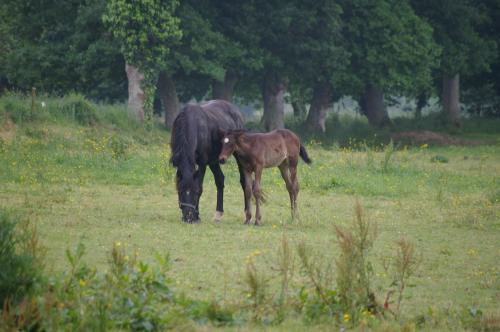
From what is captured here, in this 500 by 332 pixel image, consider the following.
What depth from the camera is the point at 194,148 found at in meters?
16.4

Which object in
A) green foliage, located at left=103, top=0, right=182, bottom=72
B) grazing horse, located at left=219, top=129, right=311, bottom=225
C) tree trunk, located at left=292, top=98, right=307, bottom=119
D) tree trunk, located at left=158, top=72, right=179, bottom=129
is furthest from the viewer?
tree trunk, located at left=292, top=98, right=307, bottom=119

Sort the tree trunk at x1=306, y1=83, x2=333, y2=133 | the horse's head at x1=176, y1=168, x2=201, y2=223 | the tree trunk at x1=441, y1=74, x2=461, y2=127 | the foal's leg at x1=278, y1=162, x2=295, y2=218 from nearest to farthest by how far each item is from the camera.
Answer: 1. the horse's head at x1=176, y1=168, x2=201, y2=223
2. the foal's leg at x1=278, y1=162, x2=295, y2=218
3. the tree trunk at x1=306, y1=83, x2=333, y2=133
4. the tree trunk at x1=441, y1=74, x2=461, y2=127

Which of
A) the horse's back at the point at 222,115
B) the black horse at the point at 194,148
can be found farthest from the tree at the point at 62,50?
the black horse at the point at 194,148

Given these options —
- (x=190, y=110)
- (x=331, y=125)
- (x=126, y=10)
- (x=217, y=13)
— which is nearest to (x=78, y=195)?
(x=190, y=110)

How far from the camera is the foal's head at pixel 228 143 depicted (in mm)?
16281

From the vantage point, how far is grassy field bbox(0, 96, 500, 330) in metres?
12.1

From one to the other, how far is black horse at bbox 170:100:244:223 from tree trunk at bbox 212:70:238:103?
27526 millimetres

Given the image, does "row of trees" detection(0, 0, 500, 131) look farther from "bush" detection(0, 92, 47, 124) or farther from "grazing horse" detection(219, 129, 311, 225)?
"grazing horse" detection(219, 129, 311, 225)

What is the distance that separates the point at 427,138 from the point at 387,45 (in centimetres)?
482

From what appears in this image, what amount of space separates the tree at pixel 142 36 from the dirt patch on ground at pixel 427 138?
39.7 ft

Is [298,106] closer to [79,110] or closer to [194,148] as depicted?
[79,110]

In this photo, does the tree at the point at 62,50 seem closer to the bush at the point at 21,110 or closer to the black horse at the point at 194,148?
the bush at the point at 21,110

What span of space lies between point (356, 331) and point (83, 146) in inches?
753

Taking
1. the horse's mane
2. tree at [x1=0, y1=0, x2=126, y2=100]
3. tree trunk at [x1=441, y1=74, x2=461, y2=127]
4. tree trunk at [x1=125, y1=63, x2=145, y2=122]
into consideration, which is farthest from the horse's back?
tree trunk at [x1=441, y1=74, x2=461, y2=127]
